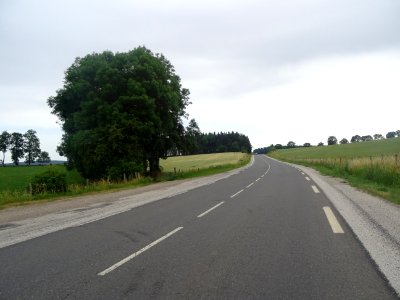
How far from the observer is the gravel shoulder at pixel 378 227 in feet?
18.9

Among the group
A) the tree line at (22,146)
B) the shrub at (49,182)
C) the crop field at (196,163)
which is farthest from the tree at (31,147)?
the shrub at (49,182)

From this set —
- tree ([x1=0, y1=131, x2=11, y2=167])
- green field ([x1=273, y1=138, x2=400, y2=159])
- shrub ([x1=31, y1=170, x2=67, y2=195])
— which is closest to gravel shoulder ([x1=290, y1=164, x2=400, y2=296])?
shrub ([x1=31, y1=170, x2=67, y2=195])

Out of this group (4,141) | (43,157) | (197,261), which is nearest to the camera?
(197,261)

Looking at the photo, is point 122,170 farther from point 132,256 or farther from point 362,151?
point 362,151

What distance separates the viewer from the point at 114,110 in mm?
31562

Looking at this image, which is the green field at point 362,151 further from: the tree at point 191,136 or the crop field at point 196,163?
the tree at point 191,136

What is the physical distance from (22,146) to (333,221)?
135m

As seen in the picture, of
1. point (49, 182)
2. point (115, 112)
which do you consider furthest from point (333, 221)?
point (115, 112)

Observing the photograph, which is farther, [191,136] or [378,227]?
[191,136]

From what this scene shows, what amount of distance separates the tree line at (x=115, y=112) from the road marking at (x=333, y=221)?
21.2m

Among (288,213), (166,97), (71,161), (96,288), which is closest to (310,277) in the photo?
(96,288)

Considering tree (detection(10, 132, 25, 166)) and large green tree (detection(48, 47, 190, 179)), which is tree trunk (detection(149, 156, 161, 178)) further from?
tree (detection(10, 132, 25, 166))

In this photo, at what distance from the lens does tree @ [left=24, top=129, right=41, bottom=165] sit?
12975cm

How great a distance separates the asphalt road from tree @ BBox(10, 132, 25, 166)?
129207 mm
